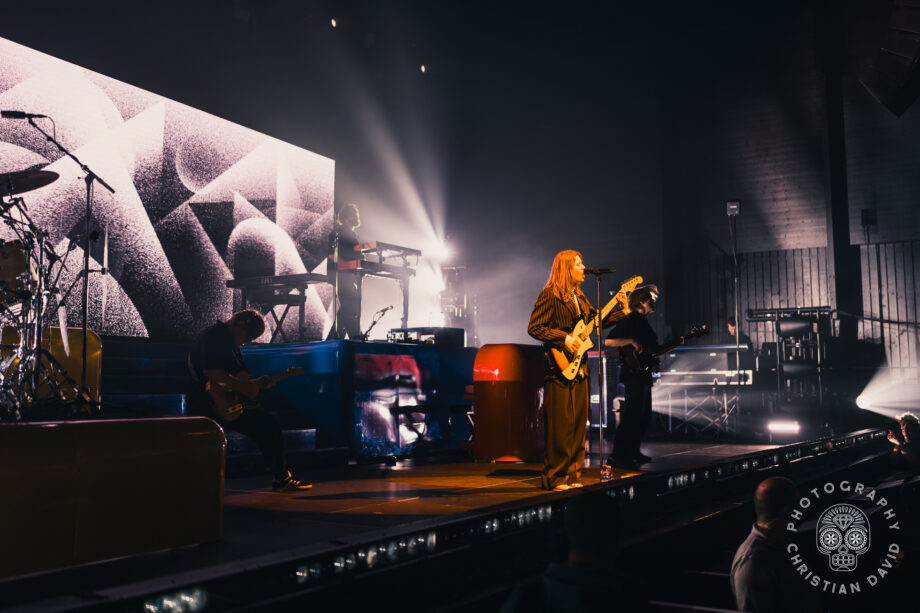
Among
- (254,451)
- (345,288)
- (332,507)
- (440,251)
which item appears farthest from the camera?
(440,251)

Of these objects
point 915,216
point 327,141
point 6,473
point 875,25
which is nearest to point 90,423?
point 6,473

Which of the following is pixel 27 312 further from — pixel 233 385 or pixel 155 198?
pixel 155 198

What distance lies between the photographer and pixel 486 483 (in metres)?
4.98

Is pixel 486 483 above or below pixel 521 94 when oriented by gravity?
below

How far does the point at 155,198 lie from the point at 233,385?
5565 mm

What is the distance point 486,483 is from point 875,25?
1186cm

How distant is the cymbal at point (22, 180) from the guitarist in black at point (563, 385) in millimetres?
3900

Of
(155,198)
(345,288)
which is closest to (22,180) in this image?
(155,198)

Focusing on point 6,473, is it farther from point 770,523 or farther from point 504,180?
point 504,180

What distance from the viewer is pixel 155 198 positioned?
9.20 metres

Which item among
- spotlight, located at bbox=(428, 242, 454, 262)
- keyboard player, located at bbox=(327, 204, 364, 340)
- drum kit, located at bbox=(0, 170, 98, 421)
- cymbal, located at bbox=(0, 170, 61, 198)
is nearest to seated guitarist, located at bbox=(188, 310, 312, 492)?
drum kit, located at bbox=(0, 170, 98, 421)

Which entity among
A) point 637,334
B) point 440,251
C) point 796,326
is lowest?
point 637,334

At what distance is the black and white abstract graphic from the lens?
25.7 feet

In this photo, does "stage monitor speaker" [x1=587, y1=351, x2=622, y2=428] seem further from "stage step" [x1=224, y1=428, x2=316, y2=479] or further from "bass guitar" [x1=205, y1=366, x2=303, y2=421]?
"bass guitar" [x1=205, y1=366, x2=303, y2=421]
